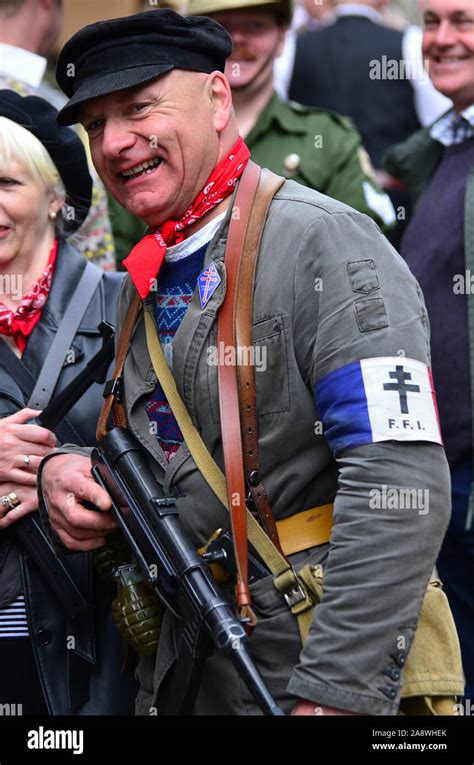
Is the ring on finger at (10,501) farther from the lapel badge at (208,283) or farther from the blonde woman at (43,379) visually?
the lapel badge at (208,283)

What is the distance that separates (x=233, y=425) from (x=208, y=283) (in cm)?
32

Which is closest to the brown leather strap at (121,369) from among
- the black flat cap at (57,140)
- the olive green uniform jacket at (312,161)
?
the black flat cap at (57,140)

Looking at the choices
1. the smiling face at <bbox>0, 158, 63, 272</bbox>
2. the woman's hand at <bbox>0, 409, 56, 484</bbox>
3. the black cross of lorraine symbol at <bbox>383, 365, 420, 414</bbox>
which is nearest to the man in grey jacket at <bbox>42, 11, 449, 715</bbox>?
the black cross of lorraine symbol at <bbox>383, 365, 420, 414</bbox>

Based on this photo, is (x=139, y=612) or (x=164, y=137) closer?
(x=164, y=137)

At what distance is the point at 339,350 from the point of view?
2.39 m

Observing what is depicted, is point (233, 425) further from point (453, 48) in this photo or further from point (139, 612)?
point (453, 48)

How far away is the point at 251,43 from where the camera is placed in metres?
5.14

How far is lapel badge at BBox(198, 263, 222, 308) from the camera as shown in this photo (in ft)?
8.56

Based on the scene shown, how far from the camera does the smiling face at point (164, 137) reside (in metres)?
2.68

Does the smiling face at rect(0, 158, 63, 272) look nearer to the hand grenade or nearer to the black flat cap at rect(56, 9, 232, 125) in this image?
the black flat cap at rect(56, 9, 232, 125)

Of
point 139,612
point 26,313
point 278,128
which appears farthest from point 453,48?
point 139,612

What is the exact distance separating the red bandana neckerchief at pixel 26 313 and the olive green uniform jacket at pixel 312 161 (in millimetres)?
1503

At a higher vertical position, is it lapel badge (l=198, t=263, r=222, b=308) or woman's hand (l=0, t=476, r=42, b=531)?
lapel badge (l=198, t=263, r=222, b=308)

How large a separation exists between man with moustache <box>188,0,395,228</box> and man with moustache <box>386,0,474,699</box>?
49 cm
